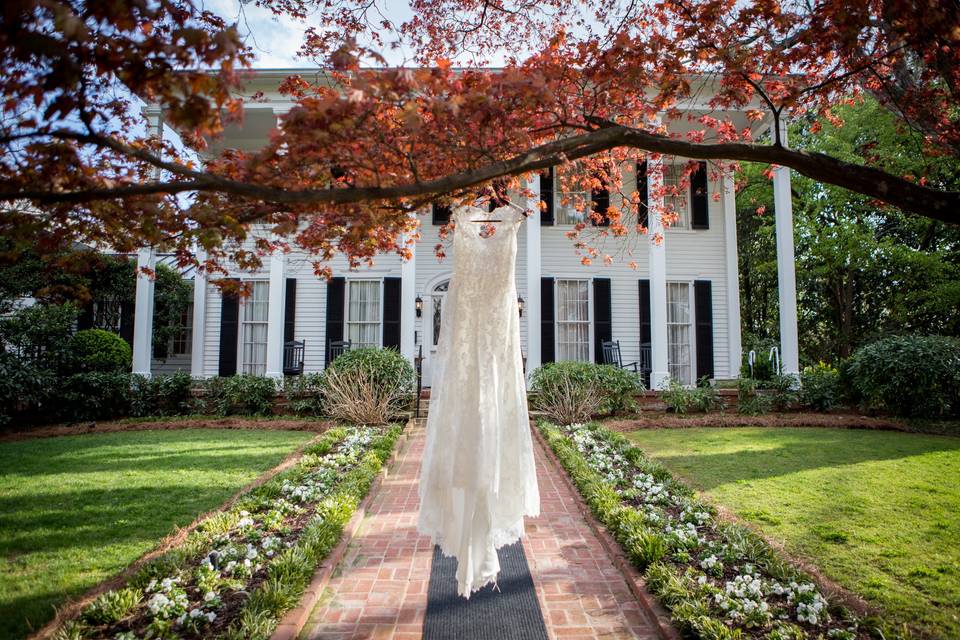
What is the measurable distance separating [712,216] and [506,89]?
36.9 feet

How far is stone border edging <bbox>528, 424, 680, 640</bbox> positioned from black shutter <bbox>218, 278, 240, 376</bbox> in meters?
9.13

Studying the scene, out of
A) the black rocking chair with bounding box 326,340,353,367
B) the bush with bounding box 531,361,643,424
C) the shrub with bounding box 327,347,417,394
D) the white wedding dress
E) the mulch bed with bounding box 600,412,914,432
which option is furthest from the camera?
the black rocking chair with bounding box 326,340,353,367

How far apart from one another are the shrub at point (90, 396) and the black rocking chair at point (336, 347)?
3870 millimetres

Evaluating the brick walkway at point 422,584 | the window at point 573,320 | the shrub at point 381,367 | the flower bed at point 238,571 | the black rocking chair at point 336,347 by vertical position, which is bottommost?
the brick walkway at point 422,584

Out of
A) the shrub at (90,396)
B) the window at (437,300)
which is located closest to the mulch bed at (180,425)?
the shrub at (90,396)

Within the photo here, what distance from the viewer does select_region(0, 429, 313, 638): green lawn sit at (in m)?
3.38

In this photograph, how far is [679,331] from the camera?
490 inches

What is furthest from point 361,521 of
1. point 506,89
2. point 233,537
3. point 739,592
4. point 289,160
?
point 506,89

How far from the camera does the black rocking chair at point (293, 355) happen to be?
37.2 feet

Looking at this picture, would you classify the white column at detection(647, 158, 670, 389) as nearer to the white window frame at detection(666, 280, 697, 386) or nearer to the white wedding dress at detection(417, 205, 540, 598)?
the white window frame at detection(666, 280, 697, 386)

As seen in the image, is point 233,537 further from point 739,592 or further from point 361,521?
point 739,592

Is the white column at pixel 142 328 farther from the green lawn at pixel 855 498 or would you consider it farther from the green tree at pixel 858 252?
the green tree at pixel 858 252

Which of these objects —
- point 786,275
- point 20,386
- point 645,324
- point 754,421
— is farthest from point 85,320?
point 786,275

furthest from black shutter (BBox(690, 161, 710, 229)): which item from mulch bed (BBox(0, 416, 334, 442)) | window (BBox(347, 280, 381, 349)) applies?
mulch bed (BBox(0, 416, 334, 442))
